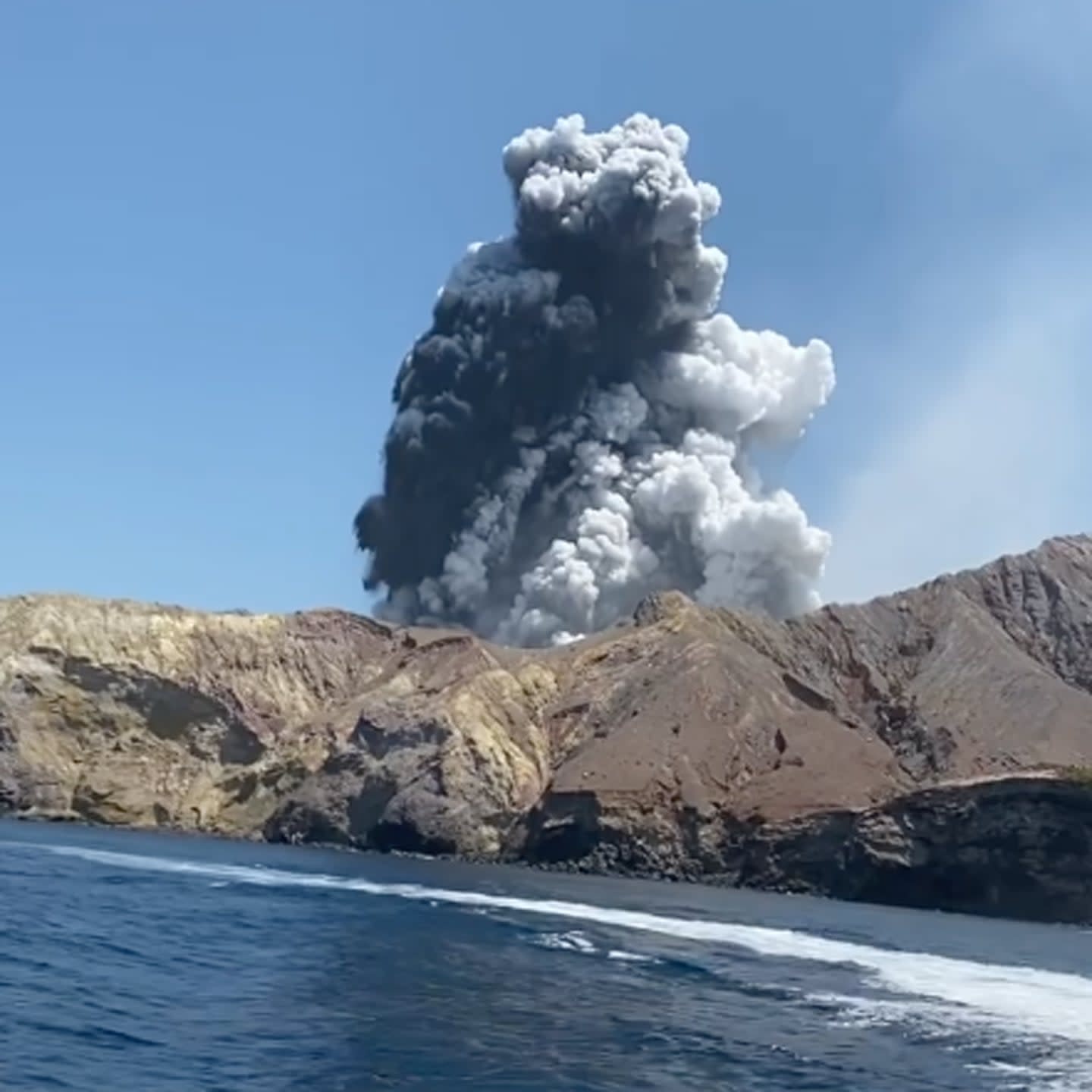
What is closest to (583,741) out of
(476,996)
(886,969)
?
(886,969)

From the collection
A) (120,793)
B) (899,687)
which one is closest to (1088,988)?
(120,793)

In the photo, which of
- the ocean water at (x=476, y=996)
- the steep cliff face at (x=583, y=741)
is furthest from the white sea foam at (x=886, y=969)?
the steep cliff face at (x=583, y=741)

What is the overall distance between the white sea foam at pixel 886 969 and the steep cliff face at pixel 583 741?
44.6 meters

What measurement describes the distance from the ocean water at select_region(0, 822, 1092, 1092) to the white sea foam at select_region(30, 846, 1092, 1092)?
17cm

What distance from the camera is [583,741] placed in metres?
132

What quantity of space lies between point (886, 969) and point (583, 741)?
265ft

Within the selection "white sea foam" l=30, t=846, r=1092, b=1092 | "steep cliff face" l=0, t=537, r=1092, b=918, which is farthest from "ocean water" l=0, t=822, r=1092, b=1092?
"steep cliff face" l=0, t=537, r=1092, b=918

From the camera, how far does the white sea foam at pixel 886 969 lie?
128 feet

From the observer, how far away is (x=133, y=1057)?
27.0 metres

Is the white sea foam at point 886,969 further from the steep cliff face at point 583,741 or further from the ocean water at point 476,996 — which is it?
the steep cliff face at point 583,741

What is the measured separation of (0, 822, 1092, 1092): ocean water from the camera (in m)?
28.4

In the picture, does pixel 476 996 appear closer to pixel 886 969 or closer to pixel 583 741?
pixel 886 969

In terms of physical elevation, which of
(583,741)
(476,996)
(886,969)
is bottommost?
(476,996)

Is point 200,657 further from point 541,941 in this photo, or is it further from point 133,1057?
point 133,1057
